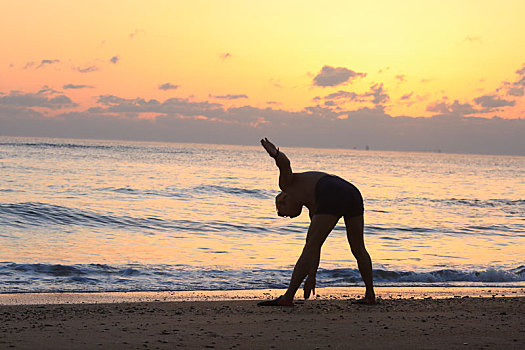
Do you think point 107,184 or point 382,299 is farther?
point 107,184

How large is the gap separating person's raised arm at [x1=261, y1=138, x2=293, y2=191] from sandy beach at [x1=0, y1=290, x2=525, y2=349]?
4.49ft

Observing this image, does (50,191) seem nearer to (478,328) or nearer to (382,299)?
(382,299)

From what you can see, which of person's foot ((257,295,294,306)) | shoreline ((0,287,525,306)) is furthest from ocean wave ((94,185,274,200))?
person's foot ((257,295,294,306))

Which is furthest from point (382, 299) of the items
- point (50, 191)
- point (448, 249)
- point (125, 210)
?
point (50, 191)

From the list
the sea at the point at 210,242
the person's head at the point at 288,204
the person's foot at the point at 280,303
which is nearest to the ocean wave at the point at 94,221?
the sea at the point at 210,242

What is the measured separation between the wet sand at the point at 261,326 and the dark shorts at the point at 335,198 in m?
1.06

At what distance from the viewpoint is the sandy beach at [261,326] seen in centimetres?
524

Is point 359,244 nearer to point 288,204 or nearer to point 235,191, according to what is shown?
point 288,204

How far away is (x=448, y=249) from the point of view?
571 inches

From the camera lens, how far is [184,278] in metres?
10.2

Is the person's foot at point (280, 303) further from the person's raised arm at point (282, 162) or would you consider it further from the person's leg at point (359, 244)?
the person's raised arm at point (282, 162)

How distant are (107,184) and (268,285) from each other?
20.5 m

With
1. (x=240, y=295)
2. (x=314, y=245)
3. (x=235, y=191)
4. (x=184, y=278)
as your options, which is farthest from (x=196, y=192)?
(x=314, y=245)

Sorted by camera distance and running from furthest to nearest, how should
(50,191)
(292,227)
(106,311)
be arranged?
(50,191) < (292,227) < (106,311)
